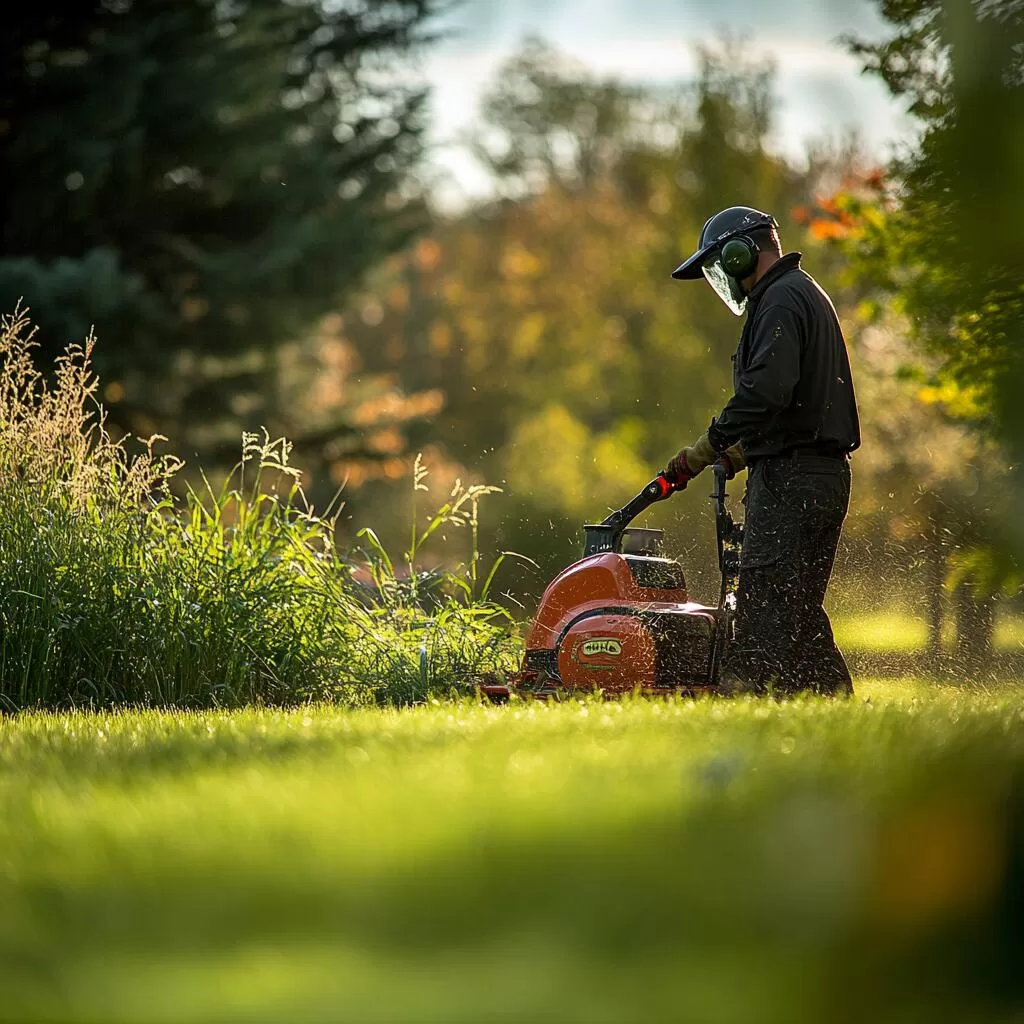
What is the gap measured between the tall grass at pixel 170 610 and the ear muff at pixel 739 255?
202 centimetres

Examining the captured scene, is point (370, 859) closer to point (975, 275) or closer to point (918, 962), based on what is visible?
point (918, 962)

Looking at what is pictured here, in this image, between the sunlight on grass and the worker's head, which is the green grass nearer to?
the sunlight on grass

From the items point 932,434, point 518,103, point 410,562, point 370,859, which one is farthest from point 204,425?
point 518,103

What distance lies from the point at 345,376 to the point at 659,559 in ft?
112

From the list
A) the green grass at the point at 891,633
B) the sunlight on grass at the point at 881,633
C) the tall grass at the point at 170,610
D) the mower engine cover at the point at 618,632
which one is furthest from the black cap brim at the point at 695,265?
the sunlight on grass at the point at 881,633

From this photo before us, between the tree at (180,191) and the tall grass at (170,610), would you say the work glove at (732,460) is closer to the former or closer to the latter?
the tall grass at (170,610)

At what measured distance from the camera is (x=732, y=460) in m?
7.57

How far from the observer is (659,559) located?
308 inches

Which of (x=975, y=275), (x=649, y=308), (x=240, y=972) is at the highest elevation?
(x=649, y=308)

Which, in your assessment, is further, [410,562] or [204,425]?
[204,425]

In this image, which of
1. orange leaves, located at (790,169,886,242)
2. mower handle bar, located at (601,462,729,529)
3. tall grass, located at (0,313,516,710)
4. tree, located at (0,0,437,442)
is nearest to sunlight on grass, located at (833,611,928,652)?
orange leaves, located at (790,169,886,242)

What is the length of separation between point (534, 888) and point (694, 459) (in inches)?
169

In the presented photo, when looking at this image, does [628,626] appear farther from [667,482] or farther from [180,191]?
[180,191]

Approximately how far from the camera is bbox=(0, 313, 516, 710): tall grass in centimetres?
829
